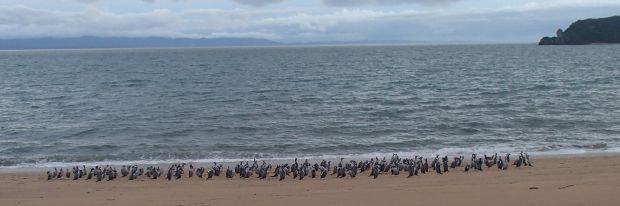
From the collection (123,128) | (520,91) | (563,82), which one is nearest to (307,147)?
(123,128)

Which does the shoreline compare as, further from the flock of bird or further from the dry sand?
the flock of bird

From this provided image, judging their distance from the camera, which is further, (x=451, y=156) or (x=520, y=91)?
(x=520, y=91)

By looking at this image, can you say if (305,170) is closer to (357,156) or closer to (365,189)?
(365,189)

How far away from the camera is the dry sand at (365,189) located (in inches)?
629

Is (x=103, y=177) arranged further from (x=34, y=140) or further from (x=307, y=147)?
(x=34, y=140)

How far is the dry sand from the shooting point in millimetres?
15969

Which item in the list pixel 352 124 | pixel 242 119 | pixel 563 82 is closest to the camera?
pixel 352 124

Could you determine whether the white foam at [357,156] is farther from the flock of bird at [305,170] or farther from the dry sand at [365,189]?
the flock of bird at [305,170]

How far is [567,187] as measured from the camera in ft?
56.5

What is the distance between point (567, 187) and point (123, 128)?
25.4 m

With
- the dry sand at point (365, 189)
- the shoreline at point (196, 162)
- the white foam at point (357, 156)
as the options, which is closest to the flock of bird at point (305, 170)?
the dry sand at point (365, 189)

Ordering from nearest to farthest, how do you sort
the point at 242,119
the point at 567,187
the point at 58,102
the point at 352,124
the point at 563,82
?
the point at 567,187
the point at 352,124
the point at 242,119
the point at 58,102
the point at 563,82

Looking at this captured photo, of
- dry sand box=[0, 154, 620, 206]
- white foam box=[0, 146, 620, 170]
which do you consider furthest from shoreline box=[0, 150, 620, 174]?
dry sand box=[0, 154, 620, 206]

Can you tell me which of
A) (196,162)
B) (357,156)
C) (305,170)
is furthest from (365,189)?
(196,162)
